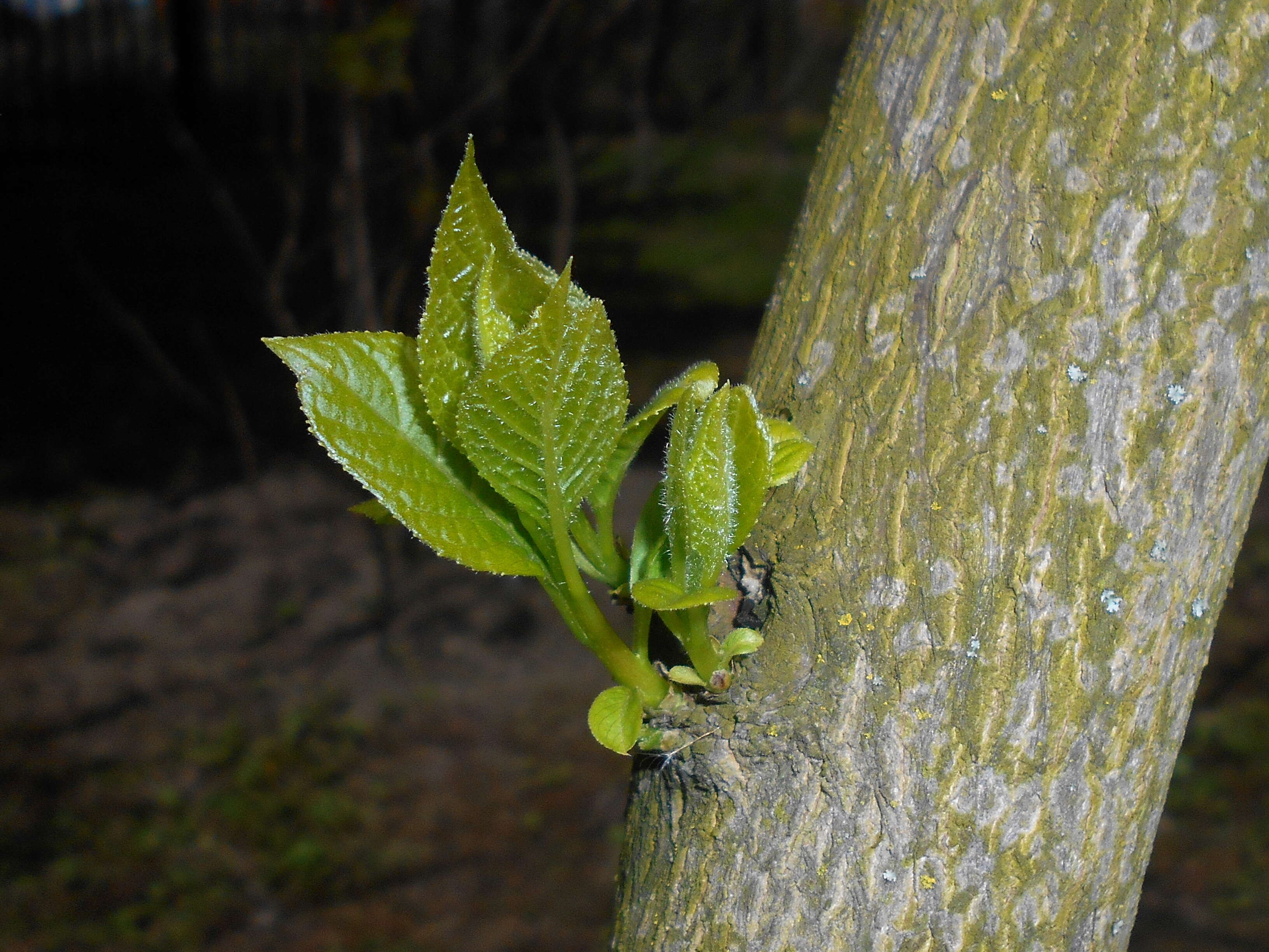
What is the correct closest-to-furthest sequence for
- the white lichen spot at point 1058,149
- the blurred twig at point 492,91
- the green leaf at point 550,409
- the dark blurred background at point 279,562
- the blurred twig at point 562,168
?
the green leaf at point 550,409 → the white lichen spot at point 1058,149 → the dark blurred background at point 279,562 → the blurred twig at point 492,91 → the blurred twig at point 562,168

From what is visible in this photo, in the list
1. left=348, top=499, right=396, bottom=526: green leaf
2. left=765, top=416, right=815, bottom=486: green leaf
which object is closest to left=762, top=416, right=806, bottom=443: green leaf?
left=765, top=416, right=815, bottom=486: green leaf

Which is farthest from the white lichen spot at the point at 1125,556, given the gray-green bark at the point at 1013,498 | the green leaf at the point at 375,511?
the green leaf at the point at 375,511

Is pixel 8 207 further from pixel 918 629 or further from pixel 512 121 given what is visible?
pixel 918 629

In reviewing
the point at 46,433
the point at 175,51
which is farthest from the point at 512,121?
the point at 46,433

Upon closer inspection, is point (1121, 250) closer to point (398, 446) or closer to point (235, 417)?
point (398, 446)

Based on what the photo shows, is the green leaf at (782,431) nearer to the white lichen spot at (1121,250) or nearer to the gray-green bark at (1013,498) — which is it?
the gray-green bark at (1013,498)

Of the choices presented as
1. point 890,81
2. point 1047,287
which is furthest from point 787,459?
point 890,81

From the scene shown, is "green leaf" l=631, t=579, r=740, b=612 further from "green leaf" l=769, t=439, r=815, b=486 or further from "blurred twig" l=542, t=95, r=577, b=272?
"blurred twig" l=542, t=95, r=577, b=272
